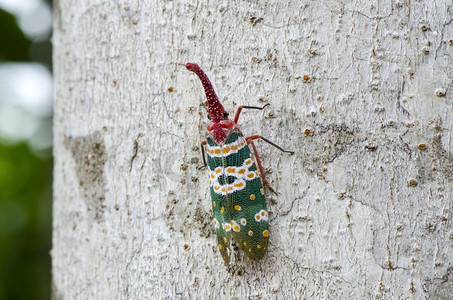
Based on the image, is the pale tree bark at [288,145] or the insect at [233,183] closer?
the pale tree bark at [288,145]

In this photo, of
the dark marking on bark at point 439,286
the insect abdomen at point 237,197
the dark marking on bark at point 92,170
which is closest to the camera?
the dark marking on bark at point 439,286

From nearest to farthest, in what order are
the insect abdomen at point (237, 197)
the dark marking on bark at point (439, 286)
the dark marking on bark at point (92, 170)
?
the dark marking on bark at point (439, 286) → the insect abdomen at point (237, 197) → the dark marking on bark at point (92, 170)

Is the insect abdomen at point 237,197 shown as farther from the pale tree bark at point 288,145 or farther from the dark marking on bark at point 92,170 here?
the dark marking on bark at point 92,170

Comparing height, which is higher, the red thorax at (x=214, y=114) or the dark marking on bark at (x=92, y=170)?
the red thorax at (x=214, y=114)

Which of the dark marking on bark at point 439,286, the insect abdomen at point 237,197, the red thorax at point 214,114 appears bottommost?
the dark marking on bark at point 439,286

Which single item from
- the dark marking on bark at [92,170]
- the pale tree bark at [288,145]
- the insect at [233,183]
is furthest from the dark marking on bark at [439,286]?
the dark marking on bark at [92,170]

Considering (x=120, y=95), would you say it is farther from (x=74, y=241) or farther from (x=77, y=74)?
(x=74, y=241)

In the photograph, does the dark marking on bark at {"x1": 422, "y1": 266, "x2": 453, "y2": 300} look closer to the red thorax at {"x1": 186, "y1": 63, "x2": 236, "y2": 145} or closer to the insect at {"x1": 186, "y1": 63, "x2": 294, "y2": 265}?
the insect at {"x1": 186, "y1": 63, "x2": 294, "y2": 265}

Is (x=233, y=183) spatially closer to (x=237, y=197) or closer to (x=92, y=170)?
(x=237, y=197)

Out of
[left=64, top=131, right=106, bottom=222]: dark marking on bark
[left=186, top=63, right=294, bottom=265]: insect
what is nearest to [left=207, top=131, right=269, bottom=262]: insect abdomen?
[left=186, top=63, right=294, bottom=265]: insect
